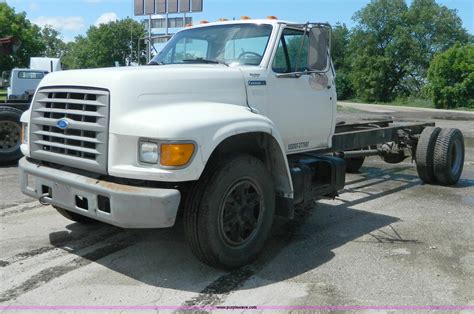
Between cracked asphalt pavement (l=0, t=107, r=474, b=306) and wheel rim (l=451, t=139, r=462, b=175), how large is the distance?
79.3 inches

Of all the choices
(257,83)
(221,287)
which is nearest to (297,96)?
(257,83)

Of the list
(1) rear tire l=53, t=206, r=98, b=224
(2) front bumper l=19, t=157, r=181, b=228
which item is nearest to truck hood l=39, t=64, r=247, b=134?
(2) front bumper l=19, t=157, r=181, b=228

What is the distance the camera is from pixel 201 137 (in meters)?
3.90

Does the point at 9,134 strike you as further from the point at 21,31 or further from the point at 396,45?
the point at 396,45

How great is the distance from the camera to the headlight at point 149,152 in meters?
3.81

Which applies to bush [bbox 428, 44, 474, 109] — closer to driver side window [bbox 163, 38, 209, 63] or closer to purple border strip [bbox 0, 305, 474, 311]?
driver side window [bbox 163, 38, 209, 63]

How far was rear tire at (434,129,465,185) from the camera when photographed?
8.16 metres

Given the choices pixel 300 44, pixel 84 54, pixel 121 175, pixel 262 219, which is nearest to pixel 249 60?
pixel 300 44

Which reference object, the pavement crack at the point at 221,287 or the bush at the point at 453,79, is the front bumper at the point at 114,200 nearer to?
the pavement crack at the point at 221,287

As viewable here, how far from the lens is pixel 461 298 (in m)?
4.00

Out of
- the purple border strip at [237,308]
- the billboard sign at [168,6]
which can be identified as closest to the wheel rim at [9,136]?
the purple border strip at [237,308]

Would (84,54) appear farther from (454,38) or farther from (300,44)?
(300,44)

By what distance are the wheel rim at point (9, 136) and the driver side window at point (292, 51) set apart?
6.04 m

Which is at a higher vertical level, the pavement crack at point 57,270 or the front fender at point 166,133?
the front fender at point 166,133
